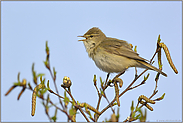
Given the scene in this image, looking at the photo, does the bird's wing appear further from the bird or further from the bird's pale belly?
the bird's pale belly

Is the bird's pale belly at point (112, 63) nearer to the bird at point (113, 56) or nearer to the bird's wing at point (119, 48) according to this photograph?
the bird at point (113, 56)

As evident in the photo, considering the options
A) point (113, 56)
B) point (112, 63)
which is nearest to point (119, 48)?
point (113, 56)

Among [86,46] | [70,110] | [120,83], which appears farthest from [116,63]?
[70,110]

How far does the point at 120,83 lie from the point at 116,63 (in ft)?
5.24

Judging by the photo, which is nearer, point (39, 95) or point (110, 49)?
point (39, 95)

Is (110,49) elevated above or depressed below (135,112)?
above

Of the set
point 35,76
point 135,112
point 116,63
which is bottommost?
point 135,112

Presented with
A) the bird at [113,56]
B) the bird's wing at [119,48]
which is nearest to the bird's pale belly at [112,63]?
the bird at [113,56]

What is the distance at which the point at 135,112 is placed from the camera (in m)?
2.88

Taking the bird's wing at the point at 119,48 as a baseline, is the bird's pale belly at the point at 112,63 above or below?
below

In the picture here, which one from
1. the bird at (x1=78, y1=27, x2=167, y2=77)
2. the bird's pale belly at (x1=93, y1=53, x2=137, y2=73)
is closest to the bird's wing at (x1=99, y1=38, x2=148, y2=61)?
the bird at (x1=78, y1=27, x2=167, y2=77)

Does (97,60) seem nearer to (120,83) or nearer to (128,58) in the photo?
(128,58)

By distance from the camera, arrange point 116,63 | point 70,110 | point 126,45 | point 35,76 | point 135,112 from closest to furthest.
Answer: point 35,76 → point 70,110 → point 135,112 → point 116,63 → point 126,45

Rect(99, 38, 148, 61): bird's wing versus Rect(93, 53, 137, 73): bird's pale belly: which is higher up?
Rect(99, 38, 148, 61): bird's wing
